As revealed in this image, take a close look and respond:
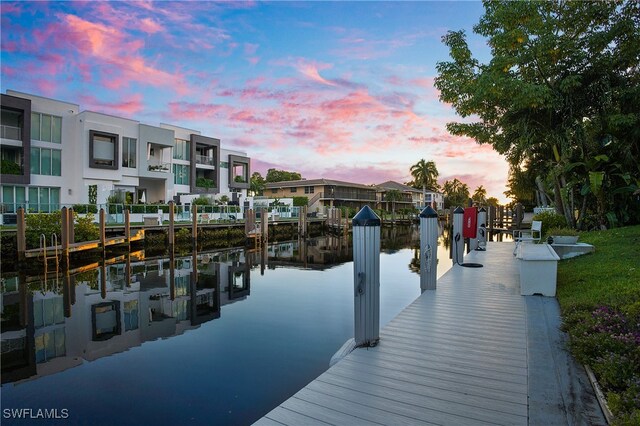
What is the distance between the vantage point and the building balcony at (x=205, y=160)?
42.0 meters

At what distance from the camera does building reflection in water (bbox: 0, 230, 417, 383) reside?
25.6 feet

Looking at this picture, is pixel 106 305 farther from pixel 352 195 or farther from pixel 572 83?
pixel 352 195

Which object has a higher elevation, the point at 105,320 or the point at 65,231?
the point at 65,231

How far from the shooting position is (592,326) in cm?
446

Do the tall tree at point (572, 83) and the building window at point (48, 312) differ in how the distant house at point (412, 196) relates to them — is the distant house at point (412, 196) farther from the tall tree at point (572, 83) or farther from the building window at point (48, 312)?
the building window at point (48, 312)

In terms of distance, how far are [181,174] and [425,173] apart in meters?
59.9

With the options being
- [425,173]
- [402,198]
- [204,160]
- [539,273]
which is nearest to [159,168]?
[204,160]

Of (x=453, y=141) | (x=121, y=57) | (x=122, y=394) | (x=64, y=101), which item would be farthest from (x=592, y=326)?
(x=64, y=101)

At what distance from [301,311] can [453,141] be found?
906 inches

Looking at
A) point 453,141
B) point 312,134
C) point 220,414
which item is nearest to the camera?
point 220,414

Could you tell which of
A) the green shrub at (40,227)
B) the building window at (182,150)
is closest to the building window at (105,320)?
the green shrub at (40,227)

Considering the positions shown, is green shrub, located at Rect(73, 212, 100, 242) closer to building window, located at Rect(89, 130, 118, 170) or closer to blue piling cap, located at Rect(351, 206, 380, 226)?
building window, located at Rect(89, 130, 118, 170)

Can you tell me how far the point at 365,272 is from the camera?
498cm

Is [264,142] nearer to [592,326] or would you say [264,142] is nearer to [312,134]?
[312,134]
